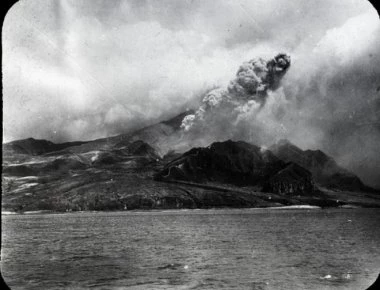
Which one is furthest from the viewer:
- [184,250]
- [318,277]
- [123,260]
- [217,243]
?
[217,243]

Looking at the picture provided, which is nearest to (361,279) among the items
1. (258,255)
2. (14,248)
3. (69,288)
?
(258,255)

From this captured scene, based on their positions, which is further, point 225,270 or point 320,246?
point 320,246

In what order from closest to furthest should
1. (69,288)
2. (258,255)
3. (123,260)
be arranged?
(69,288), (123,260), (258,255)

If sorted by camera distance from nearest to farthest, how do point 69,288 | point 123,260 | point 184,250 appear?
point 69,288, point 123,260, point 184,250

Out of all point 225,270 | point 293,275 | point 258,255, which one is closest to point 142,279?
point 225,270

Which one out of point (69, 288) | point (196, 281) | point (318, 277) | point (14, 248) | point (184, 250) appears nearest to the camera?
point (69, 288)

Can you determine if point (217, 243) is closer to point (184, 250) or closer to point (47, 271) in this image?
point (184, 250)

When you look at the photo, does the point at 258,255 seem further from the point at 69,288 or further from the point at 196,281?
the point at 69,288

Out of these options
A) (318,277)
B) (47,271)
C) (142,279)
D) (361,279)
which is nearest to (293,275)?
(318,277)

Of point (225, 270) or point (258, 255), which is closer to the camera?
point (225, 270)
